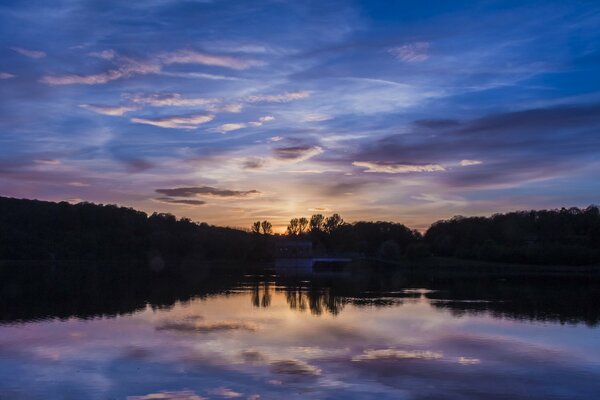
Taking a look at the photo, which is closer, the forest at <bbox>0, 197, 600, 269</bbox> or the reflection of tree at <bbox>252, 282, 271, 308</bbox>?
the reflection of tree at <bbox>252, 282, 271, 308</bbox>

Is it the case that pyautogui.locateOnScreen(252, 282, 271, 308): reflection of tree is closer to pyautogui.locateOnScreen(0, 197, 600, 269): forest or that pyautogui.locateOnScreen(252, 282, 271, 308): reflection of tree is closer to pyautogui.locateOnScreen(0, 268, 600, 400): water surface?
pyautogui.locateOnScreen(0, 268, 600, 400): water surface

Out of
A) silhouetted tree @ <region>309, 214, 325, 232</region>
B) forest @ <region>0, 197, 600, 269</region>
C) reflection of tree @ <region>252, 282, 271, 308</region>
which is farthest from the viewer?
silhouetted tree @ <region>309, 214, 325, 232</region>

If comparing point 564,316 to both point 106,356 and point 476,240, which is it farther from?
point 476,240

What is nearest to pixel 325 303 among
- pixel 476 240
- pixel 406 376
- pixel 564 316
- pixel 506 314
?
pixel 506 314

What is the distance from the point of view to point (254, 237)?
156m

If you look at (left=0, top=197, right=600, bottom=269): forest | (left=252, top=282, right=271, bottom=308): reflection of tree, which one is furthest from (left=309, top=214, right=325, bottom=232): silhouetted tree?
(left=252, top=282, right=271, bottom=308): reflection of tree


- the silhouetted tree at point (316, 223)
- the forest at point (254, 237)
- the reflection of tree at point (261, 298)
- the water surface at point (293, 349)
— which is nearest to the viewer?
the water surface at point (293, 349)

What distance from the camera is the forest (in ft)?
398

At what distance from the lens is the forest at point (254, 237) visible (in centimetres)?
12119

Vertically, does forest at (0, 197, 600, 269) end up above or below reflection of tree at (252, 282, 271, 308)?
above

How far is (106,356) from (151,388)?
5.57 meters

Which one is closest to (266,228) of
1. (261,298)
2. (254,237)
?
(254,237)

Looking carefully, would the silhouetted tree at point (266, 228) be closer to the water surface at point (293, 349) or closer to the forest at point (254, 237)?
the forest at point (254, 237)

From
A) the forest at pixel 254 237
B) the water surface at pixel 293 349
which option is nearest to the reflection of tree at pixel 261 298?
the water surface at pixel 293 349
